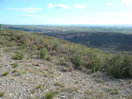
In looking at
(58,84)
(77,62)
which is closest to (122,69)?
(77,62)

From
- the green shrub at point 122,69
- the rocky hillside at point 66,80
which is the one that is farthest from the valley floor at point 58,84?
the green shrub at point 122,69

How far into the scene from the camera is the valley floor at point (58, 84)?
14.9 ft

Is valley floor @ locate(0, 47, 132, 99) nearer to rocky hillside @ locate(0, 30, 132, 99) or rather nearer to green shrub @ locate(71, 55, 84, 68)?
rocky hillside @ locate(0, 30, 132, 99)

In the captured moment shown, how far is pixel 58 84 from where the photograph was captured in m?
5.30

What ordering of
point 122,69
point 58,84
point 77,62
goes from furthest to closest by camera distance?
point 77,62, point 122,69, point 58,84

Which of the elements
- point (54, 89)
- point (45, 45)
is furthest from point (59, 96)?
point (45, 45)

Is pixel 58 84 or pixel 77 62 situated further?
pixel 77 62

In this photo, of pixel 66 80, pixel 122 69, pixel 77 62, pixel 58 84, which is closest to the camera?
pixel 58 84

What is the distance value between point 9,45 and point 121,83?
907 cm

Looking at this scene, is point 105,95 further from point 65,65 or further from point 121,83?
point 65,65

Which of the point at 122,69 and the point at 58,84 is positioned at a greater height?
the point at 122,69

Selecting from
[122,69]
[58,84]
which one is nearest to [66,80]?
[58,84]

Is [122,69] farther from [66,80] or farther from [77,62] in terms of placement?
[66,80]

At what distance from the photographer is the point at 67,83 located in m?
5.54
